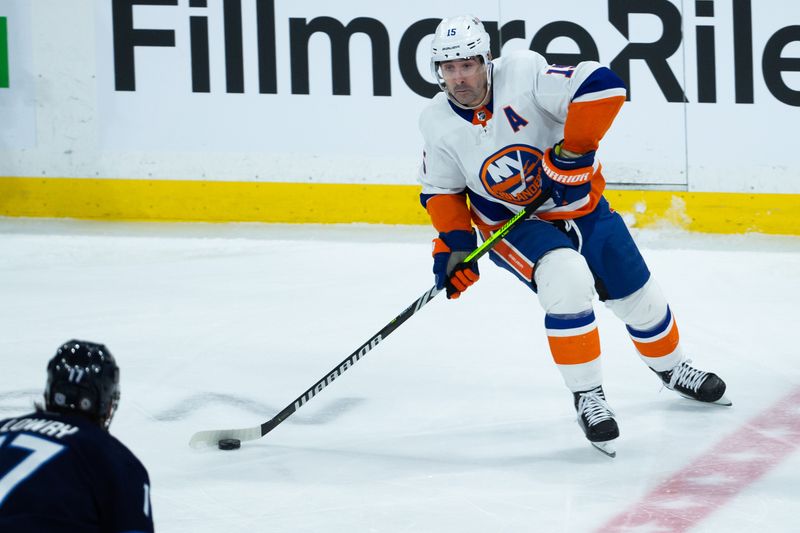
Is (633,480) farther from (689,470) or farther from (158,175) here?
(158,175)

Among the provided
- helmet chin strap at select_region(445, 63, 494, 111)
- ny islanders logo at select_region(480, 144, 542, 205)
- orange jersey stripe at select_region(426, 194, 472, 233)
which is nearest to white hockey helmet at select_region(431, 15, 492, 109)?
helmet chin strap at select_region(445, 63, 494, 111)

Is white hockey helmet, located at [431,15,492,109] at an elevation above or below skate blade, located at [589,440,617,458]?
above

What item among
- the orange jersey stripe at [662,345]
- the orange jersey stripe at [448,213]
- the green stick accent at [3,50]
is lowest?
the orange jersey stripe at [662,345]

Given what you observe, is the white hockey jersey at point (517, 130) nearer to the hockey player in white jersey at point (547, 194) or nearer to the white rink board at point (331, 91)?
the hockey player in white jersey at point (547, 194)

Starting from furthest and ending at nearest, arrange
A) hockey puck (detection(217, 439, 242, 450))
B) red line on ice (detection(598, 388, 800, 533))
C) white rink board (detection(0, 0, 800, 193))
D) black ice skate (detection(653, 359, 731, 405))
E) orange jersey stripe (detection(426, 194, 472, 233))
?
white rink board (detection(0, 0, 800, 193)), black ice skate (detection(653, 359, 731, 405)), orange jersey stripe (detection(426, 194, 472, 233)), hockey puck (detection(217, 439, 242, 450)), red line on ice (detection(598, 388, 800, 533))

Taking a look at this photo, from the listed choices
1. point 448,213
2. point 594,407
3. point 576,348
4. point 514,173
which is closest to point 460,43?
point 514,173

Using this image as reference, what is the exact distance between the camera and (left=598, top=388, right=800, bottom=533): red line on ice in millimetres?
2578

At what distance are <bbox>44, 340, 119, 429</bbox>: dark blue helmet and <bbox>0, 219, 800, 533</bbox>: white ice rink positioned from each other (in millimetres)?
934

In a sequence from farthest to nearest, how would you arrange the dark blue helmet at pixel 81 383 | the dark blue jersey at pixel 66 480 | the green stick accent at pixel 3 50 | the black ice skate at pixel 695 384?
the green stick accent at pixel 3 50 → the black ice skate at pixel 695 384 → the dark blue helmet at pixel 81 383 → the dark blue jersey at pixel 66 480

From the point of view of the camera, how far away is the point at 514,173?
3100mm

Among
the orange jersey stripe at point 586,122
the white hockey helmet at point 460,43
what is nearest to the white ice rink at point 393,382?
the orange jersey stripe at point 586,122

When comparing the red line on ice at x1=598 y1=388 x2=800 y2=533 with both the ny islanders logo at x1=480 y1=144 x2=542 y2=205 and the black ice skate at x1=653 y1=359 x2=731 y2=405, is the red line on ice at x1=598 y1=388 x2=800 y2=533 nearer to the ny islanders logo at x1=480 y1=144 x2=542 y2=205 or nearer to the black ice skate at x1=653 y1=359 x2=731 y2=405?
the black ice skate at x1=653 y1=359 x2=731 y2=405

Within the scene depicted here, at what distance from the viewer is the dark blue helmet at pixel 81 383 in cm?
168

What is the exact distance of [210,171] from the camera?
584 centimetres
